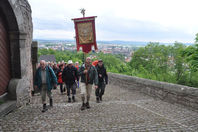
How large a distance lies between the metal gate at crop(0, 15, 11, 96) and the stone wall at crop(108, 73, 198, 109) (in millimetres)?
5451

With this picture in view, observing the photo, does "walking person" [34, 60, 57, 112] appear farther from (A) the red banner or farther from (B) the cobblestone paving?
(A) the red banner

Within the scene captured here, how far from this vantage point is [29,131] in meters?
4.17

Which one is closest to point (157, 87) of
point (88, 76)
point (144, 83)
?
point (144, 83)

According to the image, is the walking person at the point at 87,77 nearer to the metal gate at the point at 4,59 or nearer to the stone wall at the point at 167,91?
the metal gate at the point at 4,59

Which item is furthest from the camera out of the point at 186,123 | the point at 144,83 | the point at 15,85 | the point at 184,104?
the point at 144,83

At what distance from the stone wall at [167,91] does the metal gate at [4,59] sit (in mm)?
5451

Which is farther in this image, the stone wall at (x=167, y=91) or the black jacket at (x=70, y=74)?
the black jacket at (x=70, y=74)

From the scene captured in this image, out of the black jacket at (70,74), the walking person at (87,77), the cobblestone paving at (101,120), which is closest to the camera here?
the cobblestone paving at (101,120)

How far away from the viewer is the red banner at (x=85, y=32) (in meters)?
8.89

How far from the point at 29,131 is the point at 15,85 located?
2456 mm

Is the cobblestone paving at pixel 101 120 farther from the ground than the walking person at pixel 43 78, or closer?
closer

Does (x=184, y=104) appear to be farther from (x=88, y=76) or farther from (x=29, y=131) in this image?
(x=29, y=131)

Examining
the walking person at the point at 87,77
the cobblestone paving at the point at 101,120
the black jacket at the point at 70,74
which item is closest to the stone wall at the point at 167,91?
the cobblestone paving at the point at 101,120

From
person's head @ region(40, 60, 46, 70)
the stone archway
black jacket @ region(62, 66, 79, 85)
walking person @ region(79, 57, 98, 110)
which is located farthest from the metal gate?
walking person @ region(79, 57, 98, 110)
